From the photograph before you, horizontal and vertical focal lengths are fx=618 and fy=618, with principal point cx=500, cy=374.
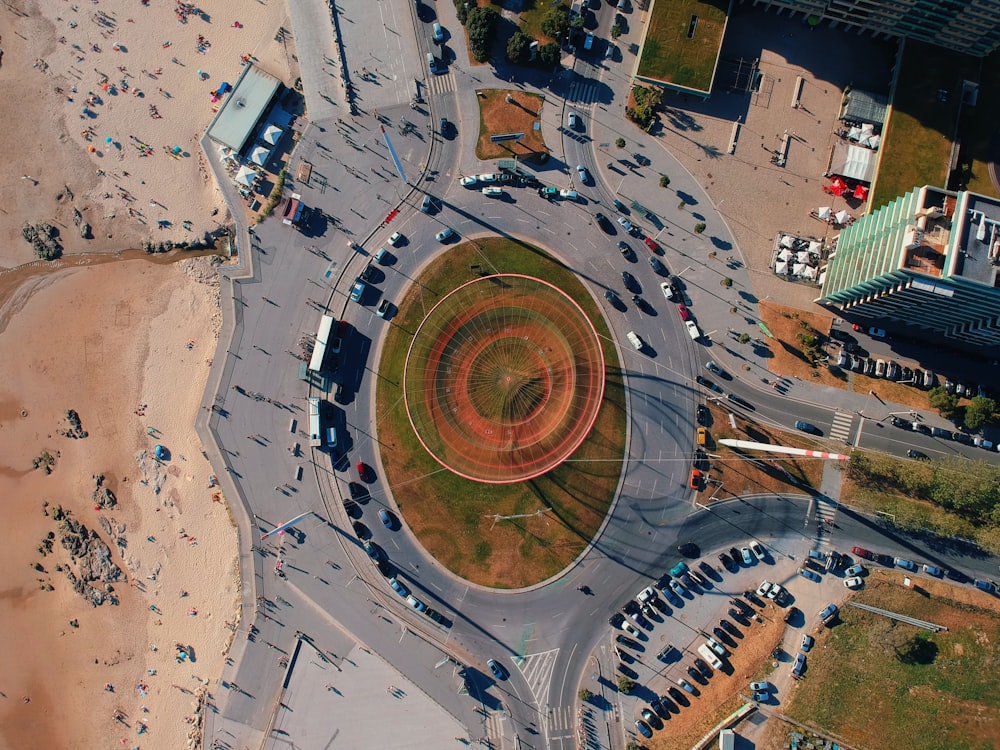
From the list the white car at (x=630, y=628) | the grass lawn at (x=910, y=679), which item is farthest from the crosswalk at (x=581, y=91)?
the grass lawn at (x=910, y=679)

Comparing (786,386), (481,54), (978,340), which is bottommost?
(786,386)

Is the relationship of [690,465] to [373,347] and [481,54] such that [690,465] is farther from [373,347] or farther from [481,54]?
[481,54]

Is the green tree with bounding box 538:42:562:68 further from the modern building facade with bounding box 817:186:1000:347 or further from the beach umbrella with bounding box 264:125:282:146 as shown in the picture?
the modern building facade with bounding box 817:186:1000:347

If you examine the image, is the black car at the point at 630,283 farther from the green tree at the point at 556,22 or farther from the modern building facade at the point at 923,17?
the modern building facade at the point at 923,17

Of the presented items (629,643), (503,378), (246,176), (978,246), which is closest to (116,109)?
(246,176)

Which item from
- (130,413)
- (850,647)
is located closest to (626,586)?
(850,647)
